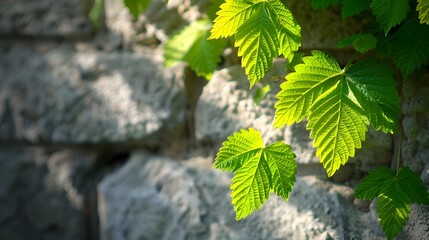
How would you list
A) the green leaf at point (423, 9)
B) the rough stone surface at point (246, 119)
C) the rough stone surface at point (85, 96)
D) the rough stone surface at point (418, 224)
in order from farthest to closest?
the rough stone surface at point (85, 96) < the rough stone surface at point (246, 119) < the rough stone surface at point (418, 224) < the green leaf at point (423, 9)

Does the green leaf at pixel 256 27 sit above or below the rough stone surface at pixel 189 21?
above

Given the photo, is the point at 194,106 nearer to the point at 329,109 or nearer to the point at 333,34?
the point at 333,34

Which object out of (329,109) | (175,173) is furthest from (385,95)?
(175,173)

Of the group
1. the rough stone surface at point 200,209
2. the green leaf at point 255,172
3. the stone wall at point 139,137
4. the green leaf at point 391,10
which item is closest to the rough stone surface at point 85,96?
the stone wall at point 139,137

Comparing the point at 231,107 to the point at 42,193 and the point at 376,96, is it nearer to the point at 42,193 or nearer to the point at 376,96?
the point at 376,96

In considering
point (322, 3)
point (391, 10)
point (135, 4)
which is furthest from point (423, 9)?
point (135, 4)

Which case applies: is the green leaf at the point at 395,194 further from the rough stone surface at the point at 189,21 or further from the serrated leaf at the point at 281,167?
the rough stone surface at the point at 189,21
